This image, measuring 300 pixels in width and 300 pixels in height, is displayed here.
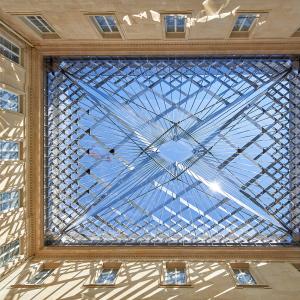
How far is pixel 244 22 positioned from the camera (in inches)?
534

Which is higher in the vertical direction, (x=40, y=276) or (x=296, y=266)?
(x=40, y=276)

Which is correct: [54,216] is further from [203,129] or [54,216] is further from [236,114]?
[236,114]

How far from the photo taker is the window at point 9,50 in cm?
1364

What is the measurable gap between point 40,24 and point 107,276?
11.4 metres

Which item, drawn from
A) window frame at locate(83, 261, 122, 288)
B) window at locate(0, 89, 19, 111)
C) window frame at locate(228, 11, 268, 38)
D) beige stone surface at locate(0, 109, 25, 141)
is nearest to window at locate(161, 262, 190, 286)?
window frame at locate(83, 261, 122, 288)

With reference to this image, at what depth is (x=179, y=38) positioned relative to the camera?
14586 mm

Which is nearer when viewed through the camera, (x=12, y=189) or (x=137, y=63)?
(x=12, y=189)

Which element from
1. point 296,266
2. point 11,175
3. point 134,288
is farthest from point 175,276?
point 11,175

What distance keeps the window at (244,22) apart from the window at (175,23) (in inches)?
87.5

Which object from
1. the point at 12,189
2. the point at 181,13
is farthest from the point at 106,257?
the point at 181,13

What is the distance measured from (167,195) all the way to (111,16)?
11313 millimetres

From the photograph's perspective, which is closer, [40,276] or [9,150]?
[9,150]

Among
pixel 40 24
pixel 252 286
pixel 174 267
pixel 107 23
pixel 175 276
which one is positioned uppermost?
pixel 40 24

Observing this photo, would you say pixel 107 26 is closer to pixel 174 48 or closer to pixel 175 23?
pixel 175 23
